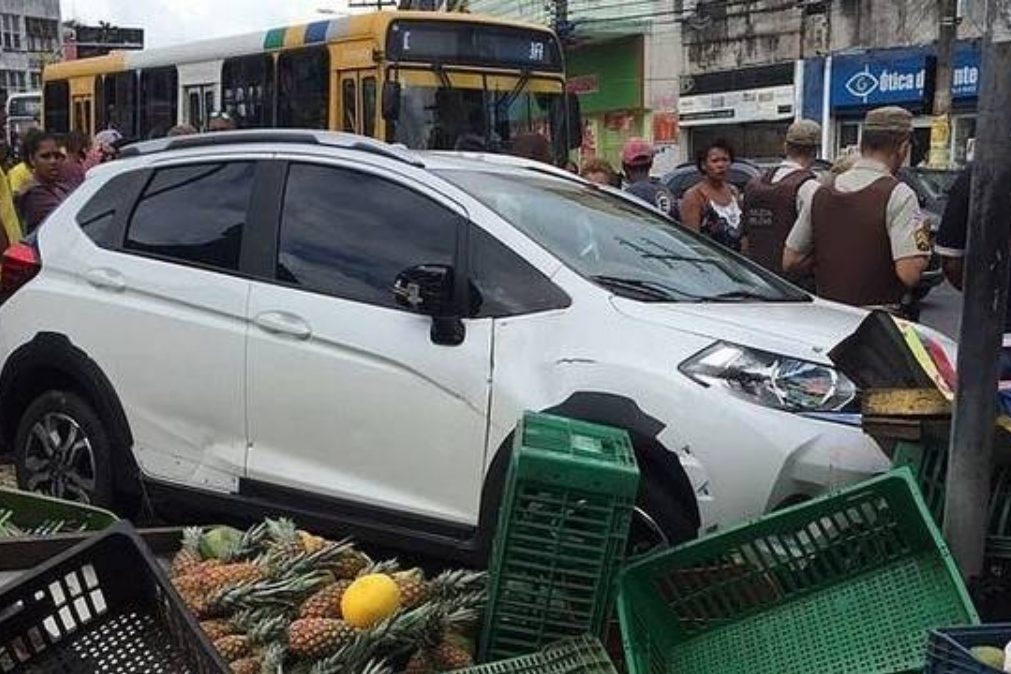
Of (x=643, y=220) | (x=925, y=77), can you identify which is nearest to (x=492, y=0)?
(x=925, y=77)

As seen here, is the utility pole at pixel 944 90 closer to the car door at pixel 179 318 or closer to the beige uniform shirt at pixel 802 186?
the beige uniform shirt at pixel 802 186

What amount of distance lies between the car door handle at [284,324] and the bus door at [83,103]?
1337 cm

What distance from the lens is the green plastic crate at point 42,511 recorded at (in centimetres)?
376

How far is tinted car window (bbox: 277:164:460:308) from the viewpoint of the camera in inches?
183

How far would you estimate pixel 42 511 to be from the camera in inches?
152

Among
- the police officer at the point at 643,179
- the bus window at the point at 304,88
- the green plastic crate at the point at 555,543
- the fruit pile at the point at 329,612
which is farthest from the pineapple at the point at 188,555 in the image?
the bus window at the point at 304,88

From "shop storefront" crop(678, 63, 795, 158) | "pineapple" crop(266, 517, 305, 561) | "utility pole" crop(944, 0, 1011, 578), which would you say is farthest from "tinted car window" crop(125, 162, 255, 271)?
"shop storefront" crop(678, 63, 795, 158)

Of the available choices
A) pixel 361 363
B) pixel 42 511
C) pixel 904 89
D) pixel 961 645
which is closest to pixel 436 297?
pixel 361 363

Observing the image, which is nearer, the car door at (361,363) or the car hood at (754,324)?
the car hood at (754,324)

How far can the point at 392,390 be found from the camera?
14.7 feet

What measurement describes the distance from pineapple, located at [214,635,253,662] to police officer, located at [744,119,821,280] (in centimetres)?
440

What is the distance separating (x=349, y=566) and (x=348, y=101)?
31.6ft

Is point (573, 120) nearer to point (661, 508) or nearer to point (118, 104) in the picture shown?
point (118, 104)

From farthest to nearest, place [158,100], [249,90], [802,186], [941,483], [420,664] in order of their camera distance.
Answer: [158,100] < [249,90] < [802,186] < [941,483] < [420,664]
